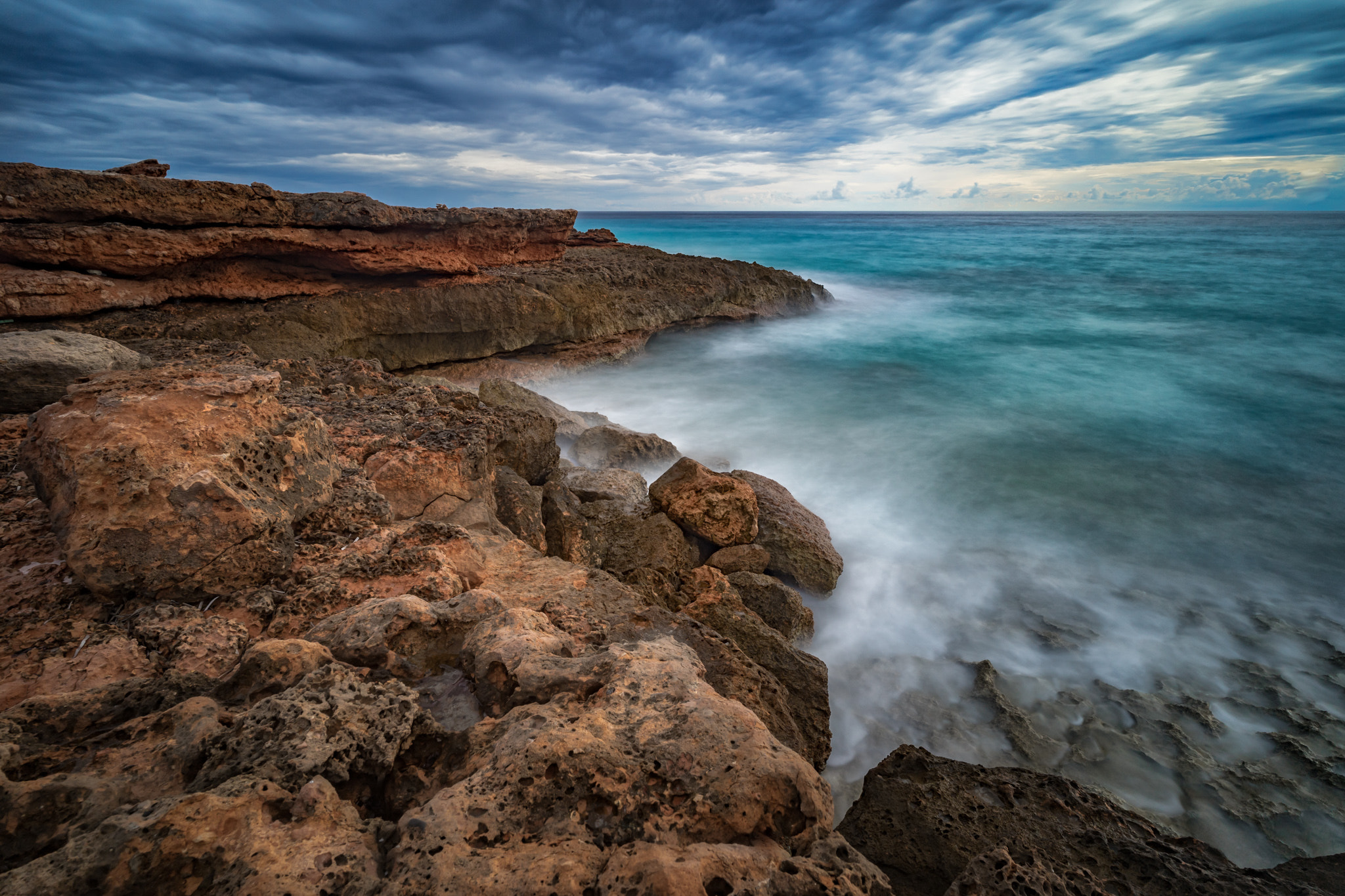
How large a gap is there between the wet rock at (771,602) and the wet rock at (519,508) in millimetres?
1546

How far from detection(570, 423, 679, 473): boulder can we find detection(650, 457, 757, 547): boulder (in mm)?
2126

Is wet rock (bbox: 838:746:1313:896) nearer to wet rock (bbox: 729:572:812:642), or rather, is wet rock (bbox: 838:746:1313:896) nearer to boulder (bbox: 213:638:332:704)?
wet rock (bbox: 729:572:812:642)

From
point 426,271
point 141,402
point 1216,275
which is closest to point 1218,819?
point 141,402

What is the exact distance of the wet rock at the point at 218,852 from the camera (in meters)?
1.24

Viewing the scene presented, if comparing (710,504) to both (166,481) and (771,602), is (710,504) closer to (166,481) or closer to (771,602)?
(771,602)

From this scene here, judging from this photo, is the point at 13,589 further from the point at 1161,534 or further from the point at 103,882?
the point at 1161,534

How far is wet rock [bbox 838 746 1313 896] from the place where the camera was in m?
2.12

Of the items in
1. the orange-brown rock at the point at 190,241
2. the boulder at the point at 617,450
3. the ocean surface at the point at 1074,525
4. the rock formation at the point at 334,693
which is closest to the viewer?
the rock formation at the point at 334,693

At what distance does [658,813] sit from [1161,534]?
7830mm

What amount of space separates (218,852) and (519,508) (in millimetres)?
2815

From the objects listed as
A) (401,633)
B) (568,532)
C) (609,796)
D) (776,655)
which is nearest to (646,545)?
(568,532)

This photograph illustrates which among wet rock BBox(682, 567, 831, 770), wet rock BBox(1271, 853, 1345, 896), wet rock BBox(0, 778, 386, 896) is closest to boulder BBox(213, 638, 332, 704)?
wet rock BBox(0, 778, 386, 896)

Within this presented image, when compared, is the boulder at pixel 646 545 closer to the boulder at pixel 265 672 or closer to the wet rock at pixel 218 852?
the boulder at pixel 265 672

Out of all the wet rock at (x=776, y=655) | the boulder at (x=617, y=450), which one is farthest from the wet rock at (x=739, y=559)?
the boulder at (x=617, y=450)
